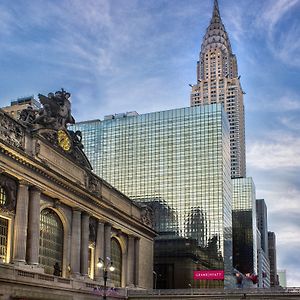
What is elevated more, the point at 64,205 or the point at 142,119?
the point at 142,119

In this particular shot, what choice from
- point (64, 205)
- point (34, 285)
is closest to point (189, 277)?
point (64, 205)

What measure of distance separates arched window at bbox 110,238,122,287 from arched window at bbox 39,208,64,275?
19.5 metres

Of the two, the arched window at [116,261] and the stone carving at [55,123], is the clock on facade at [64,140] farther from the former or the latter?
the arched window at [116,261]

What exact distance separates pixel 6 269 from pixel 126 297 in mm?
34579

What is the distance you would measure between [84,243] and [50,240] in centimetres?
774

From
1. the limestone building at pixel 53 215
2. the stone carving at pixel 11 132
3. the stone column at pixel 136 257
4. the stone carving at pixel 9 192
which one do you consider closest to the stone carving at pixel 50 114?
the limestone building at pixel 53 215

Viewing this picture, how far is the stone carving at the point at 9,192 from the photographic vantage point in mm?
64562

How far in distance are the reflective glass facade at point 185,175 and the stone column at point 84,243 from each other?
7287cm

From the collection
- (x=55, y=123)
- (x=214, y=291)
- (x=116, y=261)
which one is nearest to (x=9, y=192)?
(x=55, y=123)

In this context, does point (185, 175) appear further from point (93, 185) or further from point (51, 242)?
point (51, 242)

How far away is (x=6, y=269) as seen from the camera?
197 feet

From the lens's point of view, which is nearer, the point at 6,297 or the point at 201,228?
the point at 6,297

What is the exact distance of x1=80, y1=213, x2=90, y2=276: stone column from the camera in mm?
81625

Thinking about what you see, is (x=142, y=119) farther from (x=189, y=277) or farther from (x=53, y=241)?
(x=53, y=241)
